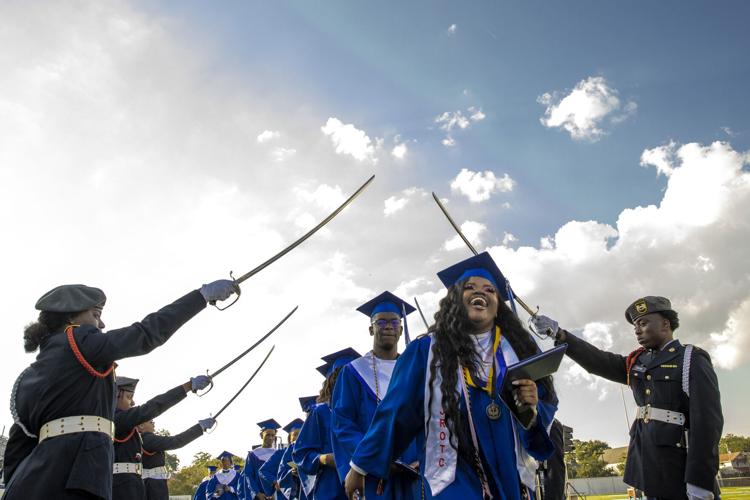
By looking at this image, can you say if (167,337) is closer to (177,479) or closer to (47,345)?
(47,345)

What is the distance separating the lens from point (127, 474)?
8.20 metres

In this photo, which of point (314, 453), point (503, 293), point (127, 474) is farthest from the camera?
point (127, 474)

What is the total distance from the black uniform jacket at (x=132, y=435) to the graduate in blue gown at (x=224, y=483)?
908 centimetres

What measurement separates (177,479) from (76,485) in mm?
70743

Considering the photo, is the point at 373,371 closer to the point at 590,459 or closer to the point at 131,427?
the point at 131,427

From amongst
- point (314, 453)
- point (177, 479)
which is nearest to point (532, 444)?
point (314, 453)

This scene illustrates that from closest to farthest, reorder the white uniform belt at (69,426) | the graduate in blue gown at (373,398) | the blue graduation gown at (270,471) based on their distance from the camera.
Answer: the white uniform belt at (69,426), the graduate in blue gown at (373,398), the blue graduation gown at (270,471)

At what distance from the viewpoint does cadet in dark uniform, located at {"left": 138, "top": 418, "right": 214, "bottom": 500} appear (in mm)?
9602

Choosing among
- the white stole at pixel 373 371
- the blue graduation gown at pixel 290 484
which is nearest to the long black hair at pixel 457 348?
the white stole at pixel 373 371

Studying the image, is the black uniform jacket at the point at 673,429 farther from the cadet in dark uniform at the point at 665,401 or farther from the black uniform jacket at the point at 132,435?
the black uniform jacket at the point at 132,435

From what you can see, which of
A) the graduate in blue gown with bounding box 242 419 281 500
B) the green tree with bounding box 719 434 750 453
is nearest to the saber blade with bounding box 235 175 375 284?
the graduate in blue gown with bounding box 242 419 281 500

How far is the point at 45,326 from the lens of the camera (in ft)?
15.1

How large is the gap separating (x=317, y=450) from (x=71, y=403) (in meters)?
3.74

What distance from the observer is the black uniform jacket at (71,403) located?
3.97 m
